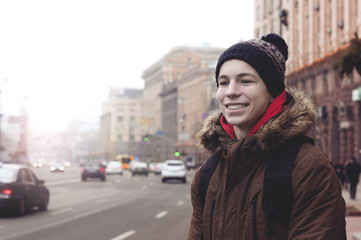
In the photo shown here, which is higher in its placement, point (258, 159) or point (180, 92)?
point (180, 92)

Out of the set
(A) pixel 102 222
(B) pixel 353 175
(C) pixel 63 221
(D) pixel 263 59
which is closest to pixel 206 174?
(D) pixel 263 59

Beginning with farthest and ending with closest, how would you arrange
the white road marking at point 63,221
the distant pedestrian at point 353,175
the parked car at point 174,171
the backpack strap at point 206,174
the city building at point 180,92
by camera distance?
the city building at point 180,92, the parked car at point 174,171, the distant pedestrian at point 353,175, the white road marking at point 63,221, the backpack strap at point 206,174

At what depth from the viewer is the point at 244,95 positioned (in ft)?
9.74

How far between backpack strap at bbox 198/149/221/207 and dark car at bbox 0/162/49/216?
15.8 m

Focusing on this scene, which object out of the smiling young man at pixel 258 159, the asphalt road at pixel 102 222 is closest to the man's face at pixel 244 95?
the smiling young man at pixel 258 159

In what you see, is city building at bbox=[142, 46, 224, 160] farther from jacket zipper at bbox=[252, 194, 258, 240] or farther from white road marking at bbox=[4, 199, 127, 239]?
jacket zipper at bbox=[252, 194, 258, 240]

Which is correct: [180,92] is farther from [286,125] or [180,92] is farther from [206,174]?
[286,125]

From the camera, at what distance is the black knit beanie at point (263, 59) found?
2990 millimetres

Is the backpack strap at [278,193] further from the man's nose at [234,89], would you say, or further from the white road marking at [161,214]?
the white road marking at [161,214]

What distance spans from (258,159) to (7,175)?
55.1ft

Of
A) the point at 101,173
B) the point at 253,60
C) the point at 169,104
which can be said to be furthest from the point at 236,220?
the point at 169,104

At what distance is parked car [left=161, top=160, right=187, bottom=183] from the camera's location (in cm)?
4666

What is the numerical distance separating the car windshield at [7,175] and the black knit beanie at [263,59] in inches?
640

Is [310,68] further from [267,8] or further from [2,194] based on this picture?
[2,194]
